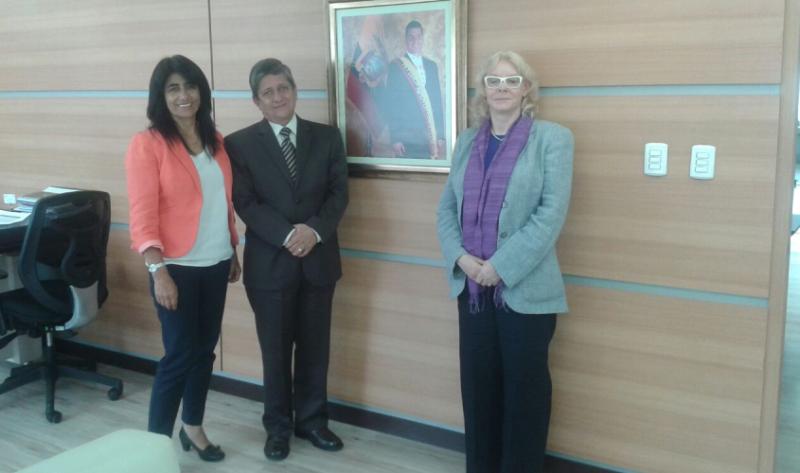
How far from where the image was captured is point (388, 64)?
9.11ft

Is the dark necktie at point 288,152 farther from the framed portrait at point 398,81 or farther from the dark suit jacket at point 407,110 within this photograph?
the dark suit jacket at point 407,110

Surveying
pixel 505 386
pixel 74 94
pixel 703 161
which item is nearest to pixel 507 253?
pixel 505 386

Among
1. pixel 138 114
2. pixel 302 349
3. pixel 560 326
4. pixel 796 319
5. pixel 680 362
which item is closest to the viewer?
pixel 680 362

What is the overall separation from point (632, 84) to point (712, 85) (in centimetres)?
24

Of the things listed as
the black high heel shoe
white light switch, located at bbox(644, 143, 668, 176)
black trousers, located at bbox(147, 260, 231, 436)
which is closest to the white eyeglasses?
white light switch, located at bbox(644, 143, 668, 176)

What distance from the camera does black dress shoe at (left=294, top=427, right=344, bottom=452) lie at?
2928 millimetres

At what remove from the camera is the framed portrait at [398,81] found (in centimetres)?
266

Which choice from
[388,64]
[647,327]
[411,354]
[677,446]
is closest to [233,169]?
[388,64]

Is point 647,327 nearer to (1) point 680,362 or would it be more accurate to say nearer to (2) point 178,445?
(1) point 680,362

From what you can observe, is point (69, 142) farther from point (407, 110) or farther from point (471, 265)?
point (471, 265)

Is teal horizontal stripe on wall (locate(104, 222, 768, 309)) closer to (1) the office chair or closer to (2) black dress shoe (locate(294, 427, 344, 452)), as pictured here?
(2) black dress shoe (locate(294, 427, 344, 452))

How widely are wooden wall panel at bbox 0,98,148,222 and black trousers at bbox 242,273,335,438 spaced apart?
4.18ft

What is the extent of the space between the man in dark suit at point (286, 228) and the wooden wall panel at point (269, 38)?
293 mm

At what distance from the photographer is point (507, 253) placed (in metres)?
2.28
